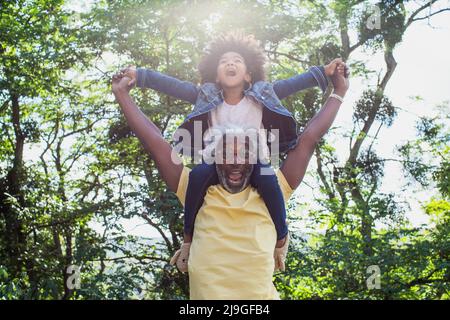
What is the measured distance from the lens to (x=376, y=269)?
687 centimetres

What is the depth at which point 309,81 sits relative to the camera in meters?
2.48

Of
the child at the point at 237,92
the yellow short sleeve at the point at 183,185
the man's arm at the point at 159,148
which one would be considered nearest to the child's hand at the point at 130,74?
the child at the point at 237,92

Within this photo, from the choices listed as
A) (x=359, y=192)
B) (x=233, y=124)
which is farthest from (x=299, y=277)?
(x=233, y=124)

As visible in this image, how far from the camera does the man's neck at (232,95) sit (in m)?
2.43

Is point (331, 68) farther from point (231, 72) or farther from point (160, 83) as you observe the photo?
point (160, 83)

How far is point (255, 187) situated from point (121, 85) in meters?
0.74

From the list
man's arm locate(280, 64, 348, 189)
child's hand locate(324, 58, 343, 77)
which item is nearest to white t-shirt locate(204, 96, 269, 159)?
man's arm locate(280, 64, 348, 189)

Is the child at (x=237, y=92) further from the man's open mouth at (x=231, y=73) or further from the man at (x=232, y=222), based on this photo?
the man at (x=232, y=222)

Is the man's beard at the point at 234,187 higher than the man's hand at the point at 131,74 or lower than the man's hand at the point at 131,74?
lower

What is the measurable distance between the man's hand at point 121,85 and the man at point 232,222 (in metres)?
0.02
